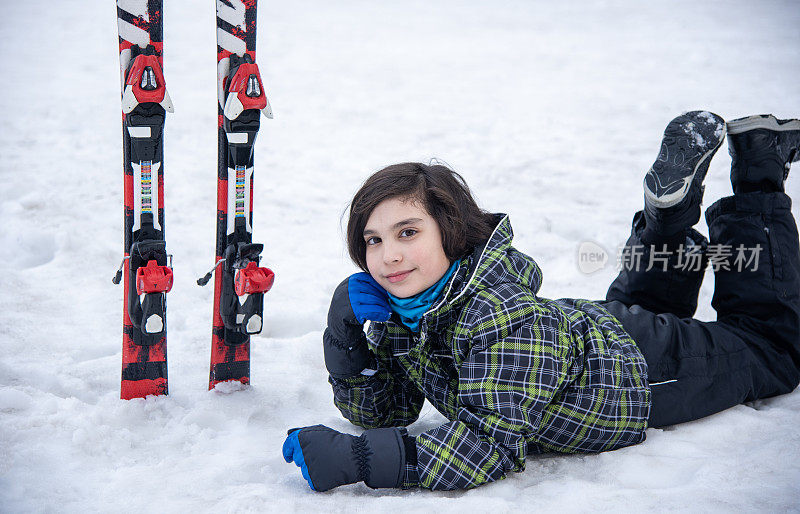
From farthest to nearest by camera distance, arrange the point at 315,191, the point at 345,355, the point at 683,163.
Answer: the point at 315,191 → the point at 683,163 → the point at 345,355

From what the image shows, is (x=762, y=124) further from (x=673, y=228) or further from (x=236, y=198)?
(x=236, y=198)

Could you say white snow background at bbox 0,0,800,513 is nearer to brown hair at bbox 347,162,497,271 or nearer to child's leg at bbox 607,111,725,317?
child's leg at bbox 607,111,725,317

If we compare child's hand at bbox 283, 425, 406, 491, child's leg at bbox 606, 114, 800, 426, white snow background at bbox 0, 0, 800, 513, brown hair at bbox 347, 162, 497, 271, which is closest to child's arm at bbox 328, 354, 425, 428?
white snow background at bbox 0, 0, 800, 513

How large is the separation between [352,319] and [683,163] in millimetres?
1414

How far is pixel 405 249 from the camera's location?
6.40 feet

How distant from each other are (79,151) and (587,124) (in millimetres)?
3889

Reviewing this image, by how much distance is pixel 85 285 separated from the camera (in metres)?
3.34

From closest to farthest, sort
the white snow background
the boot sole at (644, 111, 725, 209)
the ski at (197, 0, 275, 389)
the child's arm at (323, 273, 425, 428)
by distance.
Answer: the white snow background → the child's arm at (323, 273, 425, 428) → the ski at (197, 0, 275, 389) → the boot sole at (644, 111, 725, 209)

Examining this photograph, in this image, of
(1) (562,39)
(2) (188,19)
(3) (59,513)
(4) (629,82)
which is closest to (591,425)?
(3) (59,513)

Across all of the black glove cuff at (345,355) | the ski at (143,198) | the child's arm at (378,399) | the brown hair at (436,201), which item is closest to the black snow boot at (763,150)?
the brown hair at (436,201)

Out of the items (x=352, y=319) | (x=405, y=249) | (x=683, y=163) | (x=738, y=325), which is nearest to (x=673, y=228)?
(x=683, y=163)

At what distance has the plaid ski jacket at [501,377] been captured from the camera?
1.81 metres

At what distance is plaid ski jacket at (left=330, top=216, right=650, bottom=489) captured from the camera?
181 cm

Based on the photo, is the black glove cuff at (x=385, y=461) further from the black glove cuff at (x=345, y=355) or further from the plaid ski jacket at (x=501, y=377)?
the black glove cuff at (x=345, y=355)
